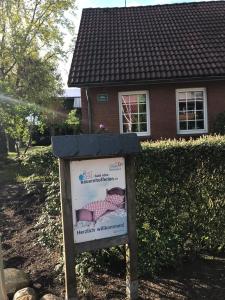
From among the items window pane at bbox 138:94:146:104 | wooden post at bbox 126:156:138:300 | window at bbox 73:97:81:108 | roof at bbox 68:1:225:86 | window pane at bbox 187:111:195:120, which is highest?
roof at bbox 68:1:225:86

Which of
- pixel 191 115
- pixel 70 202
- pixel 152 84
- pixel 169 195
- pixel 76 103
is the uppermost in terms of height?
pixel 152 84

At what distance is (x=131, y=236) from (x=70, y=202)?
76 centimetres

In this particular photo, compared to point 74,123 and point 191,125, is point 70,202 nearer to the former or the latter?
point 191,125

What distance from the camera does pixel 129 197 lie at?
467cm

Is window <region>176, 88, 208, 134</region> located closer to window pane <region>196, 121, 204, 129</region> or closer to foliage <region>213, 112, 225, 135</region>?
window pane <region>196, 121, 204, 129</region>

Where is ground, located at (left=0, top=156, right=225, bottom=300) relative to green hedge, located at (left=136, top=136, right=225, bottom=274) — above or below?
below

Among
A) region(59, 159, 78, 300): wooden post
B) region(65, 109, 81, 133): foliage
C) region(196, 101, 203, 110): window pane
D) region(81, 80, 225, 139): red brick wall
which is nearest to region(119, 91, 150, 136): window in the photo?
region(81, 80, 225, 139): red brick wall

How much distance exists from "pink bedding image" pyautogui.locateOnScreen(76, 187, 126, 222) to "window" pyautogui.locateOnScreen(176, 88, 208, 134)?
534 inches

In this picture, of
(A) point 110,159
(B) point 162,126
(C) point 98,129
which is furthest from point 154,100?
(A) point 110,159

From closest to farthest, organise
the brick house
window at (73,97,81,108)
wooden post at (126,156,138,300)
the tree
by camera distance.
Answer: wooden post at (126,156,138,300) → the brick house → the tree → window at (73,97,81,108)

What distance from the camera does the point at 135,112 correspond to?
17.8 m

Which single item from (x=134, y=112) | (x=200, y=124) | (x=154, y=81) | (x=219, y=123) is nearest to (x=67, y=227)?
(x=154, y=81)

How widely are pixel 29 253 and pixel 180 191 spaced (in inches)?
88.1

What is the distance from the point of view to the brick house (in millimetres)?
17312
